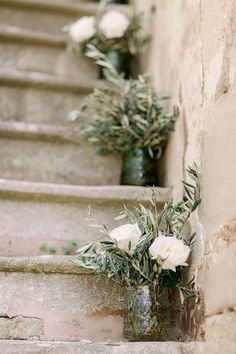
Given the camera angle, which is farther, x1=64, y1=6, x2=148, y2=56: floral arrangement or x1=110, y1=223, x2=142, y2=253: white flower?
x1=64, y1=6, x2=148, y2=56: floral arrangement

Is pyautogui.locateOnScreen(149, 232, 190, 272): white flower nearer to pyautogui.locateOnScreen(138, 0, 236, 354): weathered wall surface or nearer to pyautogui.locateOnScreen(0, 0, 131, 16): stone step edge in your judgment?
pyautogui.locateOnScreen(138, 0, 236, 354): weathered wall surface

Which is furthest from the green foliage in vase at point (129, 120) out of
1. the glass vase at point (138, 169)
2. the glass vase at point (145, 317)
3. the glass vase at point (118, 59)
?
the glass vase at point (145, 317)

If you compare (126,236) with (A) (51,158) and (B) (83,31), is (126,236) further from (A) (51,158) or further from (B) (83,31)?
(B) (83,31)

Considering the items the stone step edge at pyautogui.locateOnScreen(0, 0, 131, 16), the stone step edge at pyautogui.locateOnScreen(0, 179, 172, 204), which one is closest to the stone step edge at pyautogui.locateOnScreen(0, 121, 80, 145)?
the stone step edge at pyautogui.locateOnScreen(0, 179, 172, 204)

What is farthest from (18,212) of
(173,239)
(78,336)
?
(173,239)

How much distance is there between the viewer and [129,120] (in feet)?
6.54

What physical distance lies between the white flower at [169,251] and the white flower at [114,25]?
1.29 metres

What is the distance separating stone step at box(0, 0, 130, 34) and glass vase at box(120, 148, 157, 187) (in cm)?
107

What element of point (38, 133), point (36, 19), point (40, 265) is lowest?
point (40, 265)

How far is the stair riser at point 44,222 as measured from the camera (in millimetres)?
1755

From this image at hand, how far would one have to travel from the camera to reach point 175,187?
5.78 feet

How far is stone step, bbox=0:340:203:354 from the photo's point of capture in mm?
1256

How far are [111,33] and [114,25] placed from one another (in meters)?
0.04

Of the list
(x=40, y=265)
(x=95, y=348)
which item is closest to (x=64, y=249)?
(x=40, y=265)
